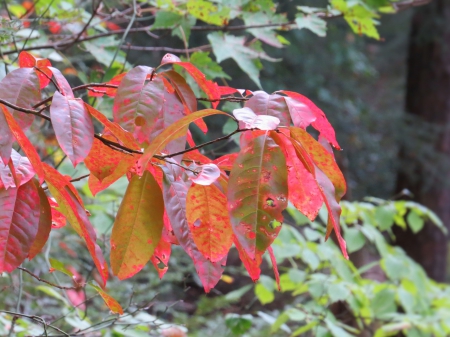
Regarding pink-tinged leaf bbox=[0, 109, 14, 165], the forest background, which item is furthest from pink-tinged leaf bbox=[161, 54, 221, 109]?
the forest background

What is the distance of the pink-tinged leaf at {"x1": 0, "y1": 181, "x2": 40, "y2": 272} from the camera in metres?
0.51

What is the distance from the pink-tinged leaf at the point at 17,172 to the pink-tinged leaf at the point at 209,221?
16cm

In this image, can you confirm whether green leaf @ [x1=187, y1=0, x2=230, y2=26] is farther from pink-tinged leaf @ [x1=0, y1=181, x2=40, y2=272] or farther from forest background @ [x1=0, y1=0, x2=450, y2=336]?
pink-tinged leaf @ [x1=0, y1=181, x2=40, y2=272]

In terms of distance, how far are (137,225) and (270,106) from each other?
19cm

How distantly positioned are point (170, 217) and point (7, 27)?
1.61 ft

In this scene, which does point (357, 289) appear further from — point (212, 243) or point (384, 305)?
point (212, 243)

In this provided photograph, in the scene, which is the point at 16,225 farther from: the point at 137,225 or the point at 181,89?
the point at 181,89

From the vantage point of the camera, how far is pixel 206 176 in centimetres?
53

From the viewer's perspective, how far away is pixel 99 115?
0.55m

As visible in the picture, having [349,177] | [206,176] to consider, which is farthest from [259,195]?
[349,177]

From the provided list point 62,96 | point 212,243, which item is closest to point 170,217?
point 212,243

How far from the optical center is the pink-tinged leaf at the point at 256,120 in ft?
1.62

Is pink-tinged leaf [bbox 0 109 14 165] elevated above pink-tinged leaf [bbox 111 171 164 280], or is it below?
above

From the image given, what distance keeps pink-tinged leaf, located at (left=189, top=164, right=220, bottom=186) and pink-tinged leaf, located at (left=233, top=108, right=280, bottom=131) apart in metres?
0.06
